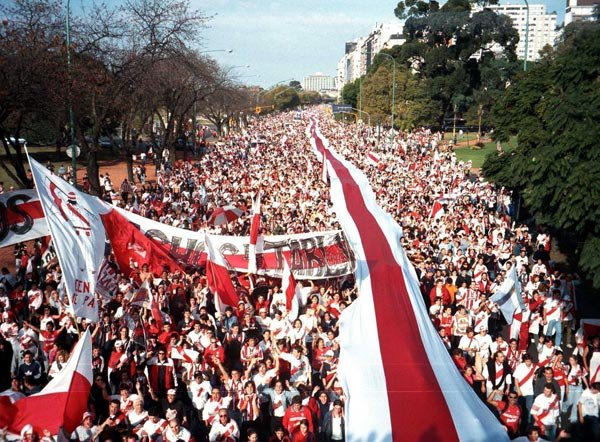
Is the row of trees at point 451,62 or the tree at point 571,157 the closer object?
the tree at point 571,157

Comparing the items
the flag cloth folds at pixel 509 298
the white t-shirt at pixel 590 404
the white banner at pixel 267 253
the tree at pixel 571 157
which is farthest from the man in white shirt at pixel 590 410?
the white banner at pixel 267 253

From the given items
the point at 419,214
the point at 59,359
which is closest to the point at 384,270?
the point at 59,359

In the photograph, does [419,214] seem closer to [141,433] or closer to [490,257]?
[490,257]

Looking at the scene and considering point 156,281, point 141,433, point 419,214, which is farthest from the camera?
point 419,214

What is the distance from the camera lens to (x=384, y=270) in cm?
1198

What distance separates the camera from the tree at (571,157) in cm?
1249

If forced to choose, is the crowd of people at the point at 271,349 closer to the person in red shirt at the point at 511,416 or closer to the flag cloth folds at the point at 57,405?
the person in red shirt at the point at 511,416

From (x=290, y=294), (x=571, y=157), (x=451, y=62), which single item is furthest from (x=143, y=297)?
(x=451, y=62)

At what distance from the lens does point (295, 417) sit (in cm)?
700

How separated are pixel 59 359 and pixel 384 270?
6385 mm

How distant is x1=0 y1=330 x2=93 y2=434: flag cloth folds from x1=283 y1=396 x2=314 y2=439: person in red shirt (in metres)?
2.43

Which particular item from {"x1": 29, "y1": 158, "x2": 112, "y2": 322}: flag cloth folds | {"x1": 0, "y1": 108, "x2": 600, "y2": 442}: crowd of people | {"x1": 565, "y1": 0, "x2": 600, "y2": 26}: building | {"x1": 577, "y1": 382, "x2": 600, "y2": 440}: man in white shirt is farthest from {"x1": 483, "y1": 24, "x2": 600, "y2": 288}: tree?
{"x1": 565, "y1": 0, "x2": 600, "y2": 26}: building

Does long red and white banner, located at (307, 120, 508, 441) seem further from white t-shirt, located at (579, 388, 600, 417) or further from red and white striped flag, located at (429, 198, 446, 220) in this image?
red and white striped flag, located at (429, 198, 446, 220)

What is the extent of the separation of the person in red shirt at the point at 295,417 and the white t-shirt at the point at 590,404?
11.3 ft
